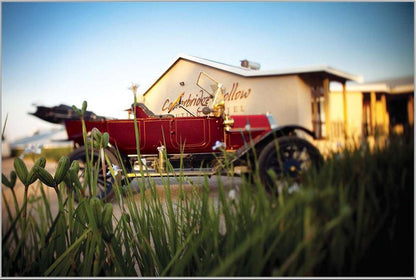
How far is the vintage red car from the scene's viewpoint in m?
0.77

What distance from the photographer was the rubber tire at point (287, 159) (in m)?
0.69

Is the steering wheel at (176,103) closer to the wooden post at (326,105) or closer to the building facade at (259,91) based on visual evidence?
the building facade at (259,91)

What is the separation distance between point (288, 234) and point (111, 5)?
3.20ft

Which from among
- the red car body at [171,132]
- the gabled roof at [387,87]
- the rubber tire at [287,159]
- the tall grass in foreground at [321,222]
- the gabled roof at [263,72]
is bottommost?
the tall grass in foreground at [321,222]

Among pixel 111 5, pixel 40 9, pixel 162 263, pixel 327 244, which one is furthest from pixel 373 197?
pixel 40 9

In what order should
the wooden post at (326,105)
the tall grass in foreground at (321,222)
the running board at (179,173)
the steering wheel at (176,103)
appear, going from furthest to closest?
1. the steering wheel at (176,103)
2. the running board at (179,173)
3. the wooden post at (326,105)
4. the tall grass in foreground at (321,222)

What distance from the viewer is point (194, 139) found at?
989mm

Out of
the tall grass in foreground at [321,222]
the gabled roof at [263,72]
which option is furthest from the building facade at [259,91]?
the tall grass in foreground at [321,222]

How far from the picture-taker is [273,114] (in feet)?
2.94

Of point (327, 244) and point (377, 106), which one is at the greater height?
point (377, 106)

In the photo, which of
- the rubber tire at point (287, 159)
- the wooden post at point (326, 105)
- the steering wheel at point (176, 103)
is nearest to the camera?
the rubber tire at point (287, 159)

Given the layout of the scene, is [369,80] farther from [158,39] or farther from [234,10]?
[158,39]

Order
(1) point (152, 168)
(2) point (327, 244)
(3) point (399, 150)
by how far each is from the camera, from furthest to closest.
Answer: (1) point (152, 168)
(3) point (399, 150)
(2) point (327, 244)

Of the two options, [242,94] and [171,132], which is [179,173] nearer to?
[171,132]
